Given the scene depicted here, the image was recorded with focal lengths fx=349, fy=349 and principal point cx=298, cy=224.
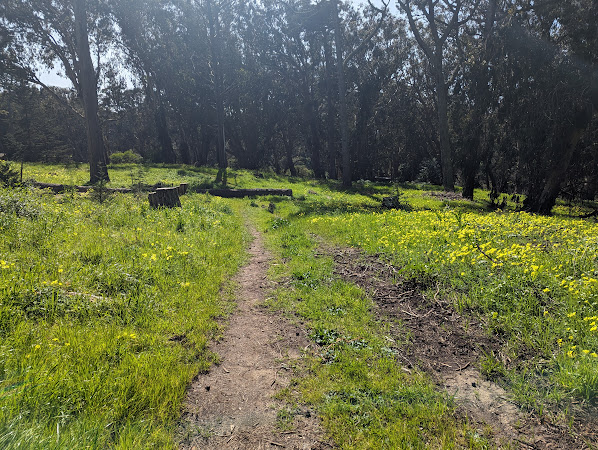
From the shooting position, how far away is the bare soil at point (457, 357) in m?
2.65

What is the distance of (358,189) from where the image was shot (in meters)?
26.0

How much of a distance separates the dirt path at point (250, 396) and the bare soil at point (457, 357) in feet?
4.27

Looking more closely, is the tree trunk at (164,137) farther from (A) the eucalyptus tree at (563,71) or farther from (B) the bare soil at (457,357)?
(B) the bare soil at (457,357)

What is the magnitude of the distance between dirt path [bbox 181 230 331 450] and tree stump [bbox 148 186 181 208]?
784cm

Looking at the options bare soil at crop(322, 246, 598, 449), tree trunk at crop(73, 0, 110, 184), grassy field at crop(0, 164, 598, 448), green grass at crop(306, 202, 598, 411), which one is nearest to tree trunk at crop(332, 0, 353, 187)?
tree trunk at crop(73, 0, 110, 184)

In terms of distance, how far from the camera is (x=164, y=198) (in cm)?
1188

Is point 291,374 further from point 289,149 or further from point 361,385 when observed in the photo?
point 289,149

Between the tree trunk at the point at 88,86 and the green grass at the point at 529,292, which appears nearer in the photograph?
the green grass at the point at 529,292

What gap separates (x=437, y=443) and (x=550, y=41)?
2079cm

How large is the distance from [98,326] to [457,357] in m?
4.00

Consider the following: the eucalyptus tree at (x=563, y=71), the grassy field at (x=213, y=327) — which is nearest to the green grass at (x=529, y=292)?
the grassy field at (x=213, y=327)

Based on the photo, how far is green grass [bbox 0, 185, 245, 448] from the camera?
2.54m

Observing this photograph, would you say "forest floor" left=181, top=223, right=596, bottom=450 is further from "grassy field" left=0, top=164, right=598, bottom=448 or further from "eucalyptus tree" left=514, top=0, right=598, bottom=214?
"eucalyptus tree" left=514, top=0, right=598, bottom=214

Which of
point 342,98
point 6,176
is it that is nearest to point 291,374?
point 6,176
